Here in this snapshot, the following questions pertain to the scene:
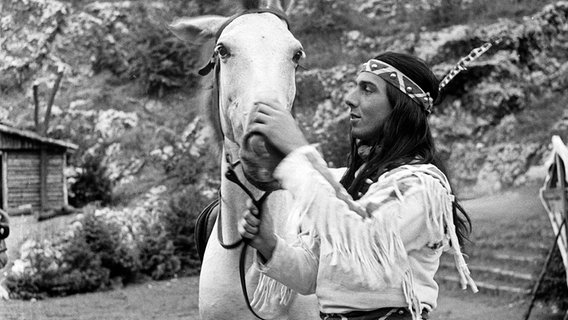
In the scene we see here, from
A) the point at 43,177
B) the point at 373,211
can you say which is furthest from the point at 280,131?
the point at 43,177

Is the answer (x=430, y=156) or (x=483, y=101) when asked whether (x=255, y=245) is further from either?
(x=483, y=101)

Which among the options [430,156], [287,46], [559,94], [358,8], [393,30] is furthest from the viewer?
[358,8]

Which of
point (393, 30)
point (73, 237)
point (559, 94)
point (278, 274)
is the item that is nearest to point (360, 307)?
point (278, 274)

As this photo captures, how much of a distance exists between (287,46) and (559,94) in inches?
754

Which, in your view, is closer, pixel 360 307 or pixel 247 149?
pixel 247 149

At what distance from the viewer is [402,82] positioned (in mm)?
2273

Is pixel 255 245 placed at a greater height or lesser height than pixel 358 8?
greater

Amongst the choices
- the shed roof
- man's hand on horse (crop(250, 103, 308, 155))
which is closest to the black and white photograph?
man's hand on horse (crop(250, 103, 308, 155))

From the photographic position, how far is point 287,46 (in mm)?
2430

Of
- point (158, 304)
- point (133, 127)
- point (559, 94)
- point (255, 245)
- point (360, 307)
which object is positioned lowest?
Answer: point (133, 127)

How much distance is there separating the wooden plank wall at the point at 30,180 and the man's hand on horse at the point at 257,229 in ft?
64.4

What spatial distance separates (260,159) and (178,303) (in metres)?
11.2

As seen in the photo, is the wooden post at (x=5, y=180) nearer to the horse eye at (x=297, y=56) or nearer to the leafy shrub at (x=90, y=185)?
the leafy shrub at (x=90, y=185)

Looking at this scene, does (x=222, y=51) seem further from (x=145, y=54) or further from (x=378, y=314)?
(x=145, y=54)
